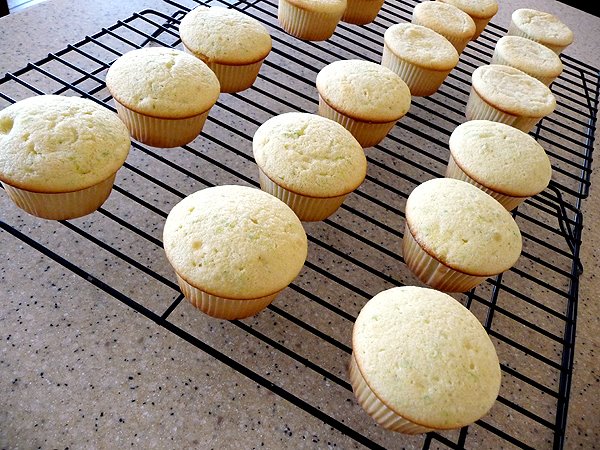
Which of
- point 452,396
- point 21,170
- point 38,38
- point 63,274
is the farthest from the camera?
point 38,38

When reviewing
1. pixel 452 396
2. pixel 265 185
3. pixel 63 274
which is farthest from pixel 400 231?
pixel 63 274

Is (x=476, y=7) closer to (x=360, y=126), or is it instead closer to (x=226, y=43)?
(x=360, y=126)

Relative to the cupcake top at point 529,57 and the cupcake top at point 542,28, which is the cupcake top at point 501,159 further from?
the cupcake top at point 542,28

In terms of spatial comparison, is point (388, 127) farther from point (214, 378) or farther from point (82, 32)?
point (82, 32)

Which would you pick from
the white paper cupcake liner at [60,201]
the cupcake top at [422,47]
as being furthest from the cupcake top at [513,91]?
the white paper cupcake liner at [60,201]

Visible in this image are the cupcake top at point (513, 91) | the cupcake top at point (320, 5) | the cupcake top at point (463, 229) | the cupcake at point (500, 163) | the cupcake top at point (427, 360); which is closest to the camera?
the cupcake top at point (427, 360)
